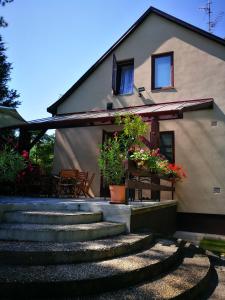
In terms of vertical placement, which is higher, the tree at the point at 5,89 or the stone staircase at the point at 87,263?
the tree at the point at 5,89

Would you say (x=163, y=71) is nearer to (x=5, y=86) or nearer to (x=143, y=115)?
(x=143, y=115)

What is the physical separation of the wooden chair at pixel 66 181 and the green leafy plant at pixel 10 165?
4.03 feet

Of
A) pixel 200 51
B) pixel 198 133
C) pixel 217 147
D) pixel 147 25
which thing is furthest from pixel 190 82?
pixel 147 25

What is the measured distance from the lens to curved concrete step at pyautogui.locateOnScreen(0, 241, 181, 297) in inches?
108

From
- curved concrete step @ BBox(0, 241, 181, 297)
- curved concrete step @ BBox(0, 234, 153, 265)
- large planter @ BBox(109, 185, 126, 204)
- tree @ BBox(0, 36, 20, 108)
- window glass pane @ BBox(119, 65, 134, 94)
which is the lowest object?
curved concrete step @ BBox(0, 241, 181, 297)

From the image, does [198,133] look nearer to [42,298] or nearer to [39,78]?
[42,298]

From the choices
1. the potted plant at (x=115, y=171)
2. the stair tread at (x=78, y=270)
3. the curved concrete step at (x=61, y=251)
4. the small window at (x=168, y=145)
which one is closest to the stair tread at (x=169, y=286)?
the stair tread at (x=78, y=270)

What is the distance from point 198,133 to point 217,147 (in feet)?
2.58

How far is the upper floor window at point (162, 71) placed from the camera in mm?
10463

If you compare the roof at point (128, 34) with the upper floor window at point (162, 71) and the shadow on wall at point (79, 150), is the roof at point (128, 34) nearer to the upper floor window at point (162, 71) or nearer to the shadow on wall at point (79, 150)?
the upper floor window at point (162, 71)

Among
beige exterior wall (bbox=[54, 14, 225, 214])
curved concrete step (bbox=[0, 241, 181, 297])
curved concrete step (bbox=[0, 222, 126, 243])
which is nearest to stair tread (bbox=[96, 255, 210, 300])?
curved concrete step (bbox=[0, 241, 181, 297])

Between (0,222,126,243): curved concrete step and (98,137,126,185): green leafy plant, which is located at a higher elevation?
(98,137,126,185): green leafy plant

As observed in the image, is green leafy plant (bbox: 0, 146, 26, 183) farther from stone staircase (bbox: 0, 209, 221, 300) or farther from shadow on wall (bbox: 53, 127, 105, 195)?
shadow on wall (bbox: 53, 127, 105, 195)

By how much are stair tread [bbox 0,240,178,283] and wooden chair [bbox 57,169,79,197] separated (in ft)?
15.5
